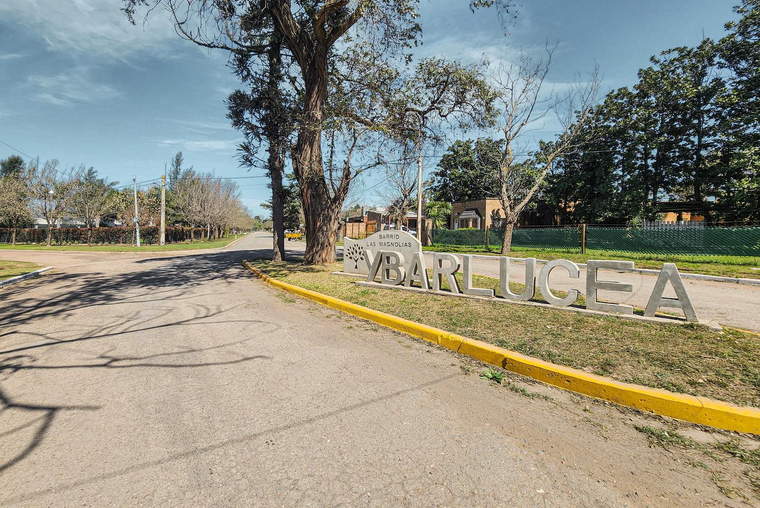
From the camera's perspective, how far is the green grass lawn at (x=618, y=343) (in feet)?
10.9

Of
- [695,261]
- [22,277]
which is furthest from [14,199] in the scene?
[695,261]

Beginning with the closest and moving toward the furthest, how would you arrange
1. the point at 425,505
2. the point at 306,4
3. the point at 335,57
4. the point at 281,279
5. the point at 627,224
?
the point at 425,505 < the point at 281,279 < the point at 306,4 < the point at 335,57 < the point at 627,224

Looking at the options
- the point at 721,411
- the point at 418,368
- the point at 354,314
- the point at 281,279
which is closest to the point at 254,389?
the point at 418,368

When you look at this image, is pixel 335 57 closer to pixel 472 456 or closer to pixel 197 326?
pixel 197 326

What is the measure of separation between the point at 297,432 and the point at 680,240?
19.6 m

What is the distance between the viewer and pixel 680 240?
1588 cm

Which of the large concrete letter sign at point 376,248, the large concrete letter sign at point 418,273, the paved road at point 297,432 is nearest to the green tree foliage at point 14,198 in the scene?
the large concrete letter sign at point 376,248

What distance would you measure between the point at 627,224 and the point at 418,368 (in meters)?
28.2

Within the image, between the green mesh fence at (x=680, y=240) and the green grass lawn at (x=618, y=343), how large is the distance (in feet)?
45.6

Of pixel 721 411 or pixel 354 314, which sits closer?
pixel 721 411

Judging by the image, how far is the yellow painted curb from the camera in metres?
2.80

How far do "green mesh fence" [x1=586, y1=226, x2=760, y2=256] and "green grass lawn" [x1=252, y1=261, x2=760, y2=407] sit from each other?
45.6 ft

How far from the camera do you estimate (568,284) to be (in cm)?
901

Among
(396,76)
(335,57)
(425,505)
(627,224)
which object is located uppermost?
(335,57)
